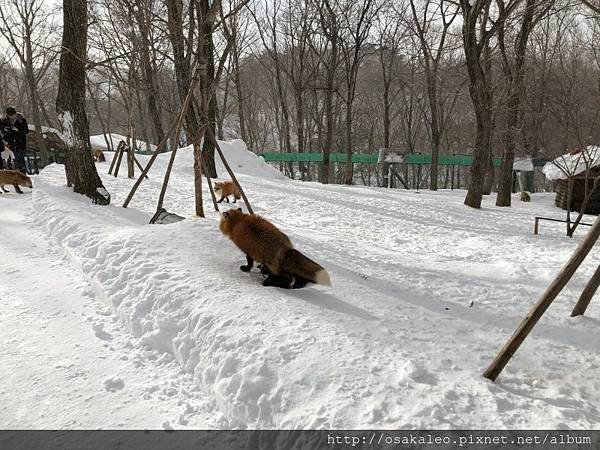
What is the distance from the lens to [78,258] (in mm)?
5246

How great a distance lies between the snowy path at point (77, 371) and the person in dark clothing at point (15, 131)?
383 inches

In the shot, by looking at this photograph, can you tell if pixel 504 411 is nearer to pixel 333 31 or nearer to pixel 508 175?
pixel 508 175

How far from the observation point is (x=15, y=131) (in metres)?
12.4

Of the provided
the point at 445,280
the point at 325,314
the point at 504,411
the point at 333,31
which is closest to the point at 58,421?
the point at 325,314

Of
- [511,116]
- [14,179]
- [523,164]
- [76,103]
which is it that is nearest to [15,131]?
[14,179]

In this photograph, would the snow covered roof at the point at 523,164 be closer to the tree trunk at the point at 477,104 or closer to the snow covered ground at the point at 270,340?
the tree trunk at the point at 477,104

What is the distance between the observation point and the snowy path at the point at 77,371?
2.50 metres

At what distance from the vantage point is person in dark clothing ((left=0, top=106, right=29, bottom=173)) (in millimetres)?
12141

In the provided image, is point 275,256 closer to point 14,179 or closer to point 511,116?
point 14,179

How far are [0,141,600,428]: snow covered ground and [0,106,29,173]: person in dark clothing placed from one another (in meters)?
8.07

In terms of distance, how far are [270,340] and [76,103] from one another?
26.3ft

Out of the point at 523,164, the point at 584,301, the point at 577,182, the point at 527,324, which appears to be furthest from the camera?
the point at 523,164

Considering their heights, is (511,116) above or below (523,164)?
above

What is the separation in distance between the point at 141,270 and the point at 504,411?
3.47m
